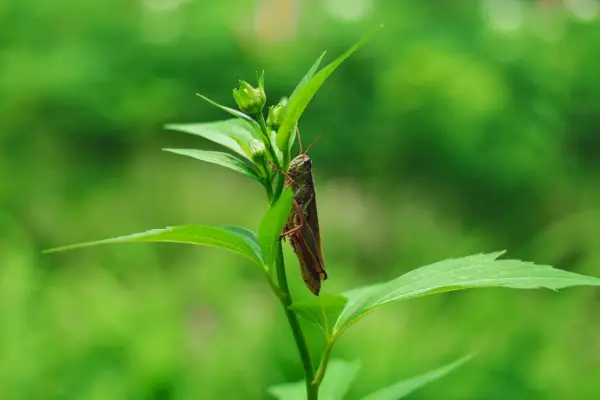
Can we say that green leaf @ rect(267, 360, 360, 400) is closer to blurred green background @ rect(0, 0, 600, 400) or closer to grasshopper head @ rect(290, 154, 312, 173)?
grasshopper head @ rect(290, 154, 312, 173)

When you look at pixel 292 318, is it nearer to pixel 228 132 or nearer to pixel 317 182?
pixel 228 132

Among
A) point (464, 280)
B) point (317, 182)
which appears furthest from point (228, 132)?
point (317, 182)

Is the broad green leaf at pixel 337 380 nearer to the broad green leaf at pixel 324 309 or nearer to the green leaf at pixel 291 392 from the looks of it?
the green leaf at pixel 291 392

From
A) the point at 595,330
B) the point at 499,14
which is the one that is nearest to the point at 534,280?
the point at 595,330

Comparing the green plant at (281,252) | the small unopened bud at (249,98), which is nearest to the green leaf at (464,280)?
the green plant at (281,252)

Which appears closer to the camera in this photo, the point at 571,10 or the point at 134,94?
the point at 134,94

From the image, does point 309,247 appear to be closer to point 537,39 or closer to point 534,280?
→ point 534,280
